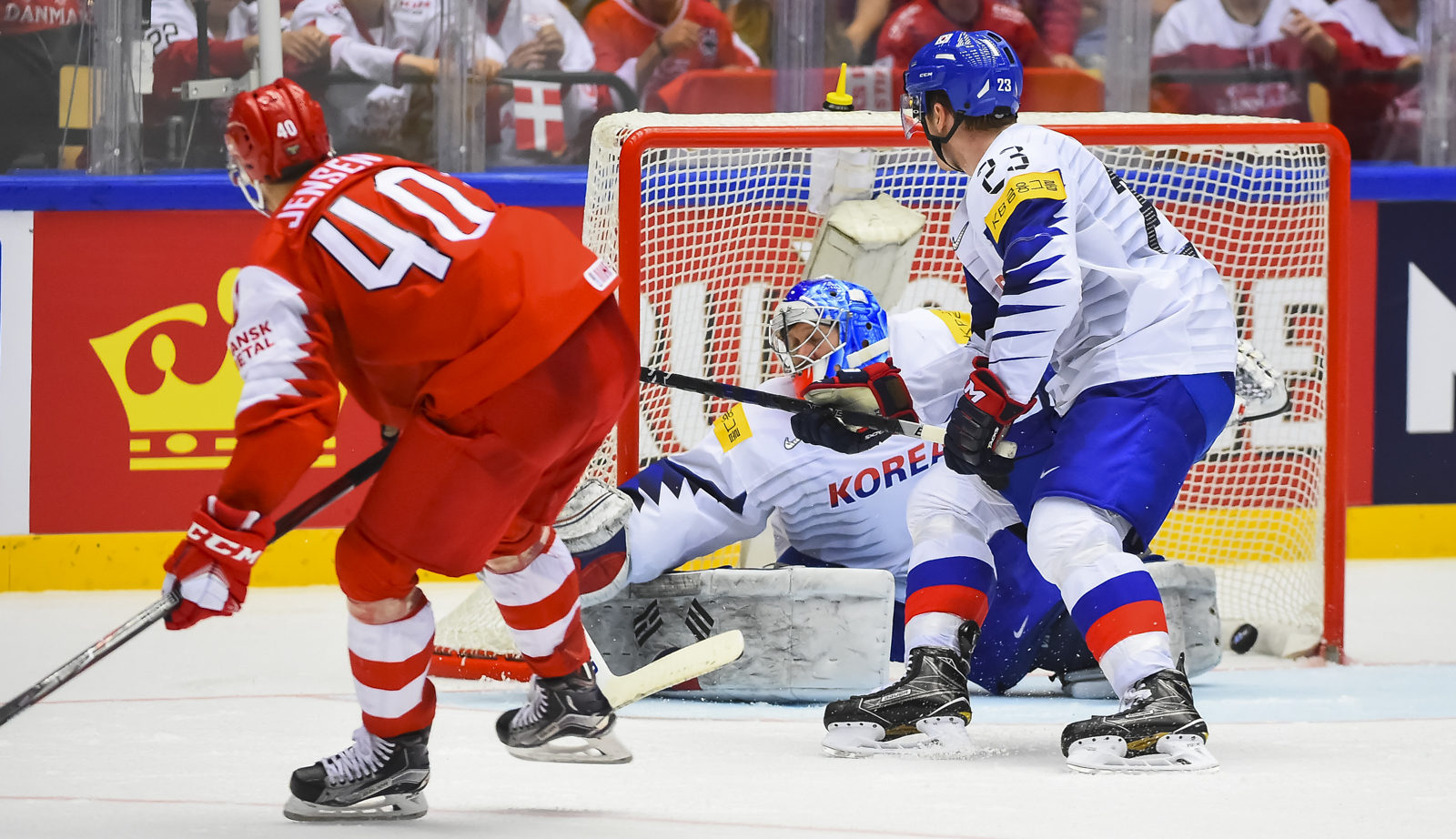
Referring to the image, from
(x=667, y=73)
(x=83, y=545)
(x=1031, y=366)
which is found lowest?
(x=83, y=545)

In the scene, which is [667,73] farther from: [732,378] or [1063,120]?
[1063,120]

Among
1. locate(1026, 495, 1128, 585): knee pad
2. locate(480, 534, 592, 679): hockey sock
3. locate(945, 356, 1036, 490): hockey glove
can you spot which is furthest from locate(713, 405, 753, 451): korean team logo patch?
locate(480, 534, 592, 679): hockey sock

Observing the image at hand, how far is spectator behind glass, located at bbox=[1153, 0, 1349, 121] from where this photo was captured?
6086mm

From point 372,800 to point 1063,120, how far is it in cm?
251

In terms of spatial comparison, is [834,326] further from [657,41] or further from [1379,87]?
[1379,87]

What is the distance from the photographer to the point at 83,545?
5000 mm

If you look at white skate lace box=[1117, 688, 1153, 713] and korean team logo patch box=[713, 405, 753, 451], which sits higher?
korean team logo patch box=[713, 405, 753, 451]

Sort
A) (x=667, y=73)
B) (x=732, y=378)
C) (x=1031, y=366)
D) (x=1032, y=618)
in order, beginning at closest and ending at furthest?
1. (x=1031, y=366)
2. (x=1032, y=618)
3. (x=732, y=378)
4. (x=667, y=73)

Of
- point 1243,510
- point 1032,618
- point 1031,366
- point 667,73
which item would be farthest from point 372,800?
point 667,73

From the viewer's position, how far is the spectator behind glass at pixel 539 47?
18.8 ft

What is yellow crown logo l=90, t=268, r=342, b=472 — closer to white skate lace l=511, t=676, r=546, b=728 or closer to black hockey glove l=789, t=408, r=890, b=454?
black hockey glove l=789, t=408, r=890, b=454

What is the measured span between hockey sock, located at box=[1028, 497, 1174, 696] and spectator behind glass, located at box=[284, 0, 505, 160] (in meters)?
3.21

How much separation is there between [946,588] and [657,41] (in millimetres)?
3227

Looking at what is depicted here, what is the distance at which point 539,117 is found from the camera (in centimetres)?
580
